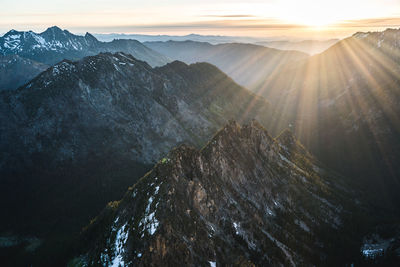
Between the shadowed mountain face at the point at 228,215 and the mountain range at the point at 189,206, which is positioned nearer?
the shadowed mountain face at the point at 228,215

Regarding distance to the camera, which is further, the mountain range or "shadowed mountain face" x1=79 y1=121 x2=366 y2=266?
the mountain range

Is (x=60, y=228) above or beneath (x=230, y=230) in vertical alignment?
beneath

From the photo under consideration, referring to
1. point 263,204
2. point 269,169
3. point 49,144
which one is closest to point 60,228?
point 49,144

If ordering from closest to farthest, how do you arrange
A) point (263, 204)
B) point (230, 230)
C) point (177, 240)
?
1. point (177, 240)
2. point (230, 230)
3. point (263, 204)

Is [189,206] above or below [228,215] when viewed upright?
above

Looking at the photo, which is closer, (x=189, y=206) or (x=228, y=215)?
(x=189, y=206)

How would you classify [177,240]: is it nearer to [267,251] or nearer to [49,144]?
[267,251]

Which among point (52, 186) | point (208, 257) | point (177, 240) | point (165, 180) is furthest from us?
point (52, 186)

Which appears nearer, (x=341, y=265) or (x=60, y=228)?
(x=341, y=265)
